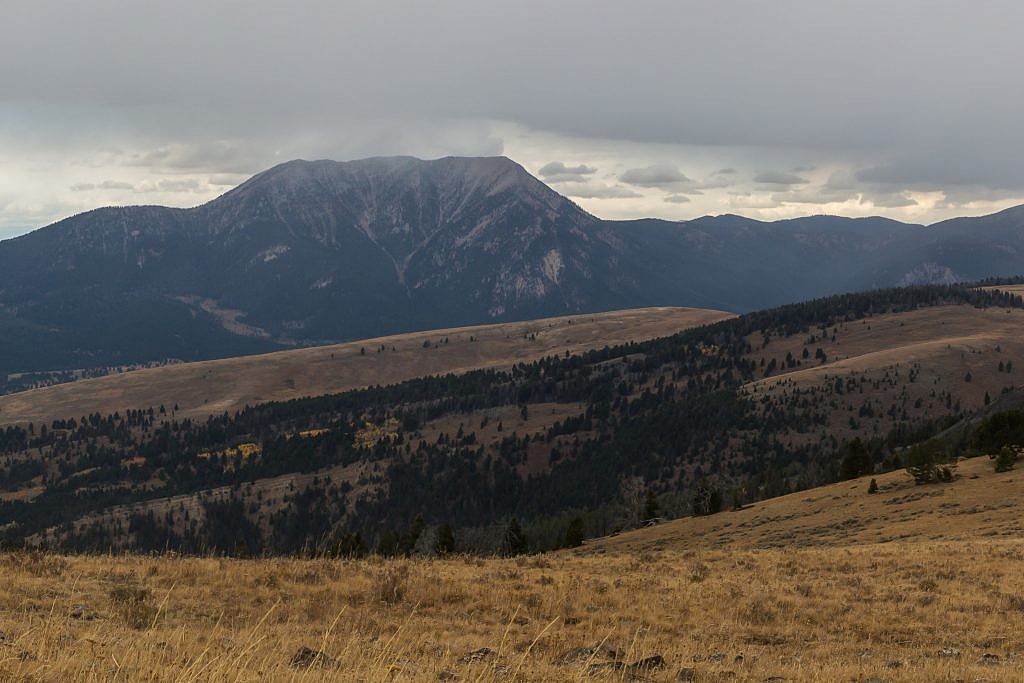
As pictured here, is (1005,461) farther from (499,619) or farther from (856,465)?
(499,619)

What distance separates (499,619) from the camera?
15.9m

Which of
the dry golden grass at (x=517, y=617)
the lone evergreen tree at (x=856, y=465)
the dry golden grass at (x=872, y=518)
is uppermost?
the dry golden grass at (x=517, y=617)

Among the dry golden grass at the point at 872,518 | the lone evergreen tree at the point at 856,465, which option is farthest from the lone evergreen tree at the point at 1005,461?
the lone evergreen tree at the point at 856,465

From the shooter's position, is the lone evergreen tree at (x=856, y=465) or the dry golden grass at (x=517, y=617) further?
the lone evergreen tree at (x=856, y=465)

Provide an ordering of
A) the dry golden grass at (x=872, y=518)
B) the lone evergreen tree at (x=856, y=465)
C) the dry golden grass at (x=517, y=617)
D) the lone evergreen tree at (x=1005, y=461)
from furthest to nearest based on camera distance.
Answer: the lone evergreen tree at (x=856, y=465) < the lone evergreen tree at (x=1005, y=461) < the dry golden grass at (x=872, y=518) < the dry golden grass at (x=517, y=617)

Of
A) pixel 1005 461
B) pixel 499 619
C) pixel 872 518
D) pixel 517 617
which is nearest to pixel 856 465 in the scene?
pixel 1005 461

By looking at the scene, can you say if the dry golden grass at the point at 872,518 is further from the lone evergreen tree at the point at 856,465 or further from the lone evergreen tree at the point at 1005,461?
the lone evergreen tree at the point at 856,465

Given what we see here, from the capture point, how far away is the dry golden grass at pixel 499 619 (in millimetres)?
10359

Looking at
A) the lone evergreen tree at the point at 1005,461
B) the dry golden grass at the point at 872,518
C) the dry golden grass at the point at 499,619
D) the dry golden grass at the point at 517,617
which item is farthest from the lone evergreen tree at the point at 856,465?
the dry golden grass at the point at 499,619

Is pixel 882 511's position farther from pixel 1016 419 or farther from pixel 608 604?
pixel 608 604

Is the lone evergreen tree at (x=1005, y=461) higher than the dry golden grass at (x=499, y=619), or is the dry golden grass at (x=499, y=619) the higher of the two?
the dry golden grass at (x=499, y=619)

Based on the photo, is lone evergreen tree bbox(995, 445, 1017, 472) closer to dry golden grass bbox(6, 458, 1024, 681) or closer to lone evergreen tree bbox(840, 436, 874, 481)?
lone evergreen tree bbox(840, 436, 874, 481)

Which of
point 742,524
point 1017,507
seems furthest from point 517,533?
point 1017,507

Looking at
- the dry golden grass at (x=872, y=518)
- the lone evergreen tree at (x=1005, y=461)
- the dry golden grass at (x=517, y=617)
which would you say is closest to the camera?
the dry golden grass at (x=517, y=617)
